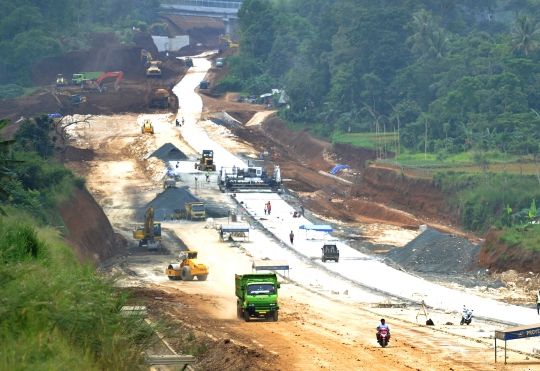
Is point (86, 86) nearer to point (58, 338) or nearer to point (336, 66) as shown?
point (336, 66)

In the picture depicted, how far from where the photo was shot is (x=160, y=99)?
156m

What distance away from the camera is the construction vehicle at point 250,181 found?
10262 centimetres

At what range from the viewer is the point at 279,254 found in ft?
243

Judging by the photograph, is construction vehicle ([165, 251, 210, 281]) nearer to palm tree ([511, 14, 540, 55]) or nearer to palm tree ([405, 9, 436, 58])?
palm tree ([511, 14, 540, 55])

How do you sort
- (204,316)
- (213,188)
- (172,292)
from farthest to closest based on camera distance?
(213,188) < (172,292) < (204,316)

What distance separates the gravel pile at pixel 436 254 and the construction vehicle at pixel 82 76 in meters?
104

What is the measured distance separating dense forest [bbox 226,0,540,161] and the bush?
34.3m

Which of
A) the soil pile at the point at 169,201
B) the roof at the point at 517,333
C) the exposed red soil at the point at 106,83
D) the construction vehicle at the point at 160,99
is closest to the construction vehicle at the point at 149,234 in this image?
the soil pile at the point at 169,201

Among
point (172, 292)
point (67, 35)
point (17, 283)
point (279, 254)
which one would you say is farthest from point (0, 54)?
point (17, 283)

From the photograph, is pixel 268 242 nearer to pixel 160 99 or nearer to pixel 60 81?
pixel 160 99

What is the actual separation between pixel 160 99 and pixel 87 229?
85.9m

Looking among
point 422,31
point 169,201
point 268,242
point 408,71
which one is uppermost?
point 422,31

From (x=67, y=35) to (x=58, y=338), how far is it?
17953 cm

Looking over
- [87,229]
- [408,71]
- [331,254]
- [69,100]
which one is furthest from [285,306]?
[69,100]
